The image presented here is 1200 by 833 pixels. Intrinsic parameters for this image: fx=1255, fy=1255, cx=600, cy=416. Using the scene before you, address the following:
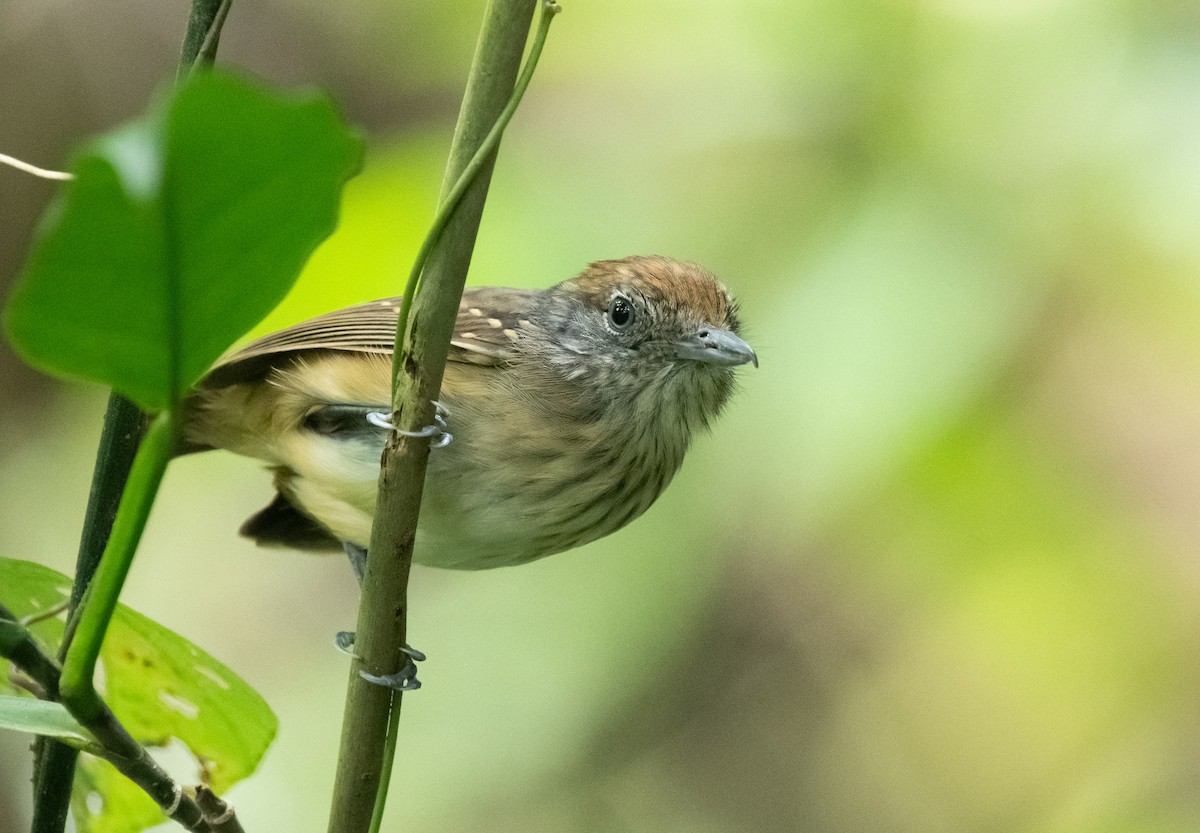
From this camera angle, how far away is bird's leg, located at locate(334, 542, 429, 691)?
1527 millimetres

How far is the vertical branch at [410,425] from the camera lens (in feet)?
4.17

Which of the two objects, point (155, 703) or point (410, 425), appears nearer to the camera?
point (410, 425)

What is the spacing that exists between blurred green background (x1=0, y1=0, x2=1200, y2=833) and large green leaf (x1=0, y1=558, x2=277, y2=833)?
954mm

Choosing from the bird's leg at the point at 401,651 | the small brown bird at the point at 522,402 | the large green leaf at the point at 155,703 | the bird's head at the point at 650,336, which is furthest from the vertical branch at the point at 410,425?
the bird's head at the point at 650,336

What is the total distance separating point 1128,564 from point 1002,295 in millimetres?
735

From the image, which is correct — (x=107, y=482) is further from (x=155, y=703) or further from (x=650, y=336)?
(x=650, y=336)

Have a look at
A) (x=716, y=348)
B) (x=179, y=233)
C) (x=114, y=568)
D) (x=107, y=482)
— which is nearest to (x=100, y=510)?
(x=107, y=482)

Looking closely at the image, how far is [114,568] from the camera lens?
943 mm

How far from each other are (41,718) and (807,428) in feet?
6.17

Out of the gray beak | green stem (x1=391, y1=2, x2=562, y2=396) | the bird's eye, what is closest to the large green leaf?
green stem (x1=391, y1=2, x2=562, y2=396)

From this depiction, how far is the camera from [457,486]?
8.35 feet

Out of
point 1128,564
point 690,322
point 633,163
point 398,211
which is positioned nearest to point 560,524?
point 690,322

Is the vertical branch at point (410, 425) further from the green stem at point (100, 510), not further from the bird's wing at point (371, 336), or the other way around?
the bird's wing at point (371, 336)

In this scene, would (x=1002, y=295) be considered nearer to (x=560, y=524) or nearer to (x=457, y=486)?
(x=560, y=524)
